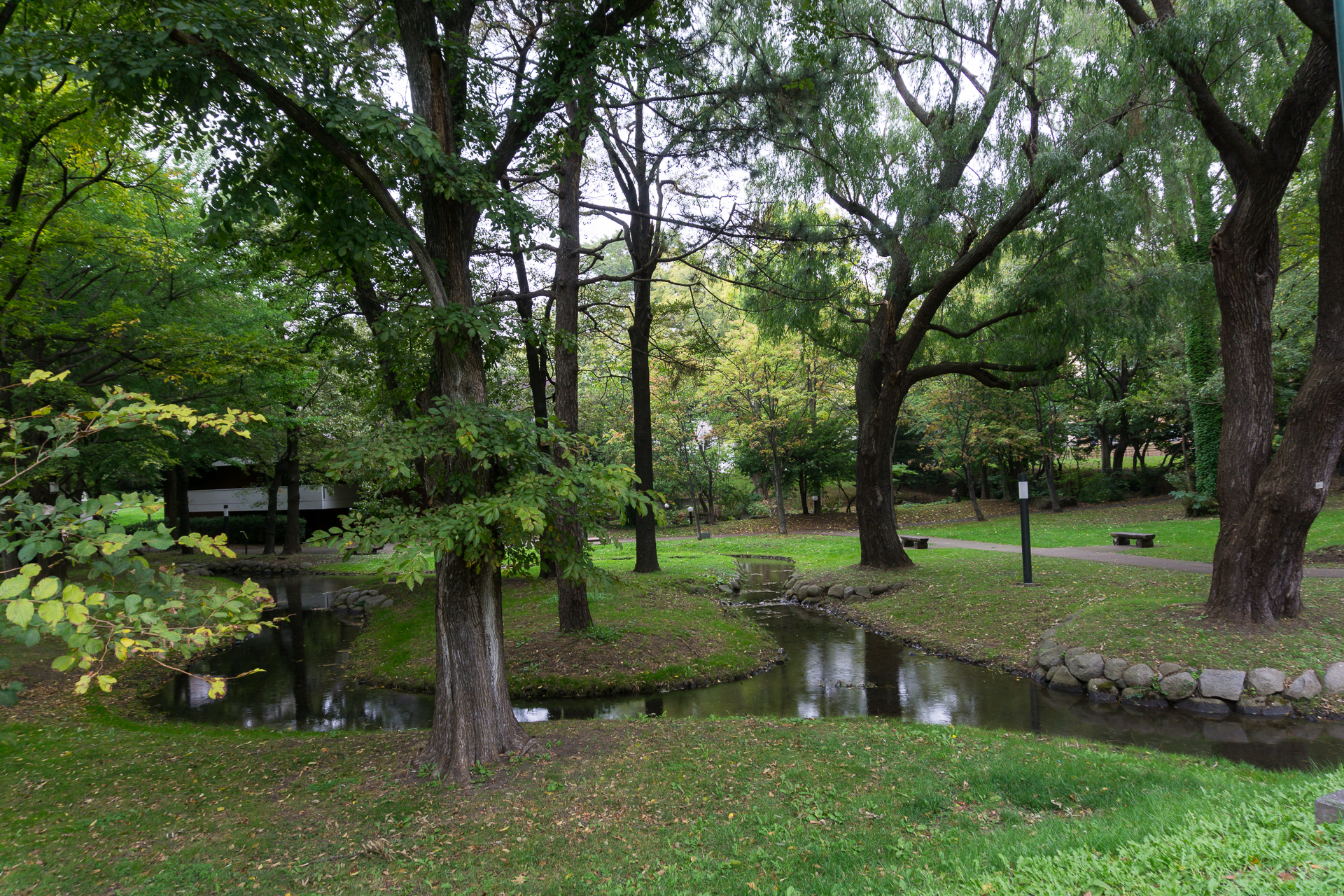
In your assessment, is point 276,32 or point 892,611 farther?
point 892,611

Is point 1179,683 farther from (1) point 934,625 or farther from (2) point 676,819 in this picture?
(2) point 676,819

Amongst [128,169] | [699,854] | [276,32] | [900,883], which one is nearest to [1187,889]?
[900,883]

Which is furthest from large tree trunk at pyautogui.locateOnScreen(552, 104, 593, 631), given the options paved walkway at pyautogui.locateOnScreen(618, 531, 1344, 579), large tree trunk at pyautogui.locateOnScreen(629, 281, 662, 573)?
paved walkway at pyautogui.locateOnScreen(618, 531, 1344, 579)

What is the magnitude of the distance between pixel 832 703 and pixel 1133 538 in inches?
446

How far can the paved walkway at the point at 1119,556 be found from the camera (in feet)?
37.6

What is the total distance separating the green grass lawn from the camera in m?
14.8

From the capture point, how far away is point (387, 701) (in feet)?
30.9

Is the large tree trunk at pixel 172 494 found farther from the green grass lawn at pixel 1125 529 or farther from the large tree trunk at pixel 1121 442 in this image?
the large tree trunk at pixel 1121 442

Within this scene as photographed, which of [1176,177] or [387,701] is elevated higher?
[1176,177]

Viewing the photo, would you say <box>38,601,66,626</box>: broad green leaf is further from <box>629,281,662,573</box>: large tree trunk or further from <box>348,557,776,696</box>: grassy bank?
<box>629,281,662,573</box>: large tree trunk

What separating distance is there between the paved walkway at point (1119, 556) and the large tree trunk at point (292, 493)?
20269 millimetres

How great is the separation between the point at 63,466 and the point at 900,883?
50.1 feet

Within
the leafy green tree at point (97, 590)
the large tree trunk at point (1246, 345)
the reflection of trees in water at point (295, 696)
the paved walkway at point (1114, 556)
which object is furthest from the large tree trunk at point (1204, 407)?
the leafy green tree at point (97, 590)

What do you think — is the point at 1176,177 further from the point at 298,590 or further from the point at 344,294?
the point at 298,590
